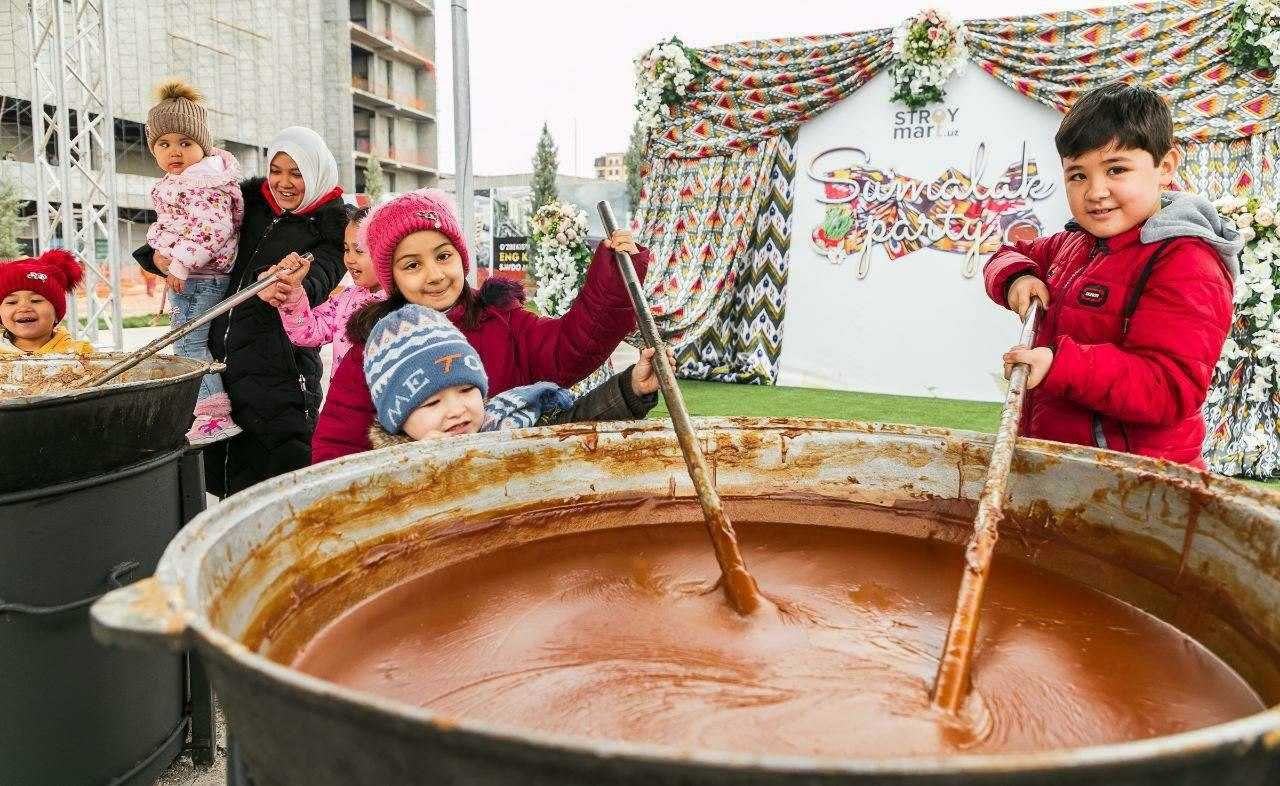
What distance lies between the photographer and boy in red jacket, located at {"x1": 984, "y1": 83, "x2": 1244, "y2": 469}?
4.47ft

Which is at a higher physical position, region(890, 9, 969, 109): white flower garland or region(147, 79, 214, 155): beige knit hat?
region(890, 9, 969, 109): white flower garland

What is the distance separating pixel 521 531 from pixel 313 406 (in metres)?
2.13

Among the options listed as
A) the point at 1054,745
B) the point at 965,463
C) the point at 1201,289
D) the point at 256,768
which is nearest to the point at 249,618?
the point at 256,768

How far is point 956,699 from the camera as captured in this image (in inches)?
29.3

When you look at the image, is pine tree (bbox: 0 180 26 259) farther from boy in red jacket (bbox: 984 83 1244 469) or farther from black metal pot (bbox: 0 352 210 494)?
boy in red jacket (bbox: 984 83 1244 469)

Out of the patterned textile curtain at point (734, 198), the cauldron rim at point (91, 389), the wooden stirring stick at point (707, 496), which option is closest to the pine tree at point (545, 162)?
the patterned textile curtain at point (734, 198)

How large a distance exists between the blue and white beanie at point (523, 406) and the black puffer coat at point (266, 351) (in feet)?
5.05

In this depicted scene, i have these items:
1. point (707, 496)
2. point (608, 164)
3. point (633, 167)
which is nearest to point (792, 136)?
point (707, 496)

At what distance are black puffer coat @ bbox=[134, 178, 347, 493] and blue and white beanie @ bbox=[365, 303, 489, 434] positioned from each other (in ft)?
5.07

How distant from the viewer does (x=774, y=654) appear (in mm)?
867

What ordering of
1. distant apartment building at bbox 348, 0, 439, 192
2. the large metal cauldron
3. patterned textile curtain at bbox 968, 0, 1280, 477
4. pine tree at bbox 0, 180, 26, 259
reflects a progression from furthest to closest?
distant apartment building at bbox 348, 0, 439, 192 → pine tree at bbox 0, 180, 26, 259 → patterned textile curtain at bbox 968, 0, 1280, 477 → the large metal cauldron

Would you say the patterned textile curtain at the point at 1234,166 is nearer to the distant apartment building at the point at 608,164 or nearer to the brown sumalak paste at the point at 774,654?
the brown sumalak paste at the point at 774,654

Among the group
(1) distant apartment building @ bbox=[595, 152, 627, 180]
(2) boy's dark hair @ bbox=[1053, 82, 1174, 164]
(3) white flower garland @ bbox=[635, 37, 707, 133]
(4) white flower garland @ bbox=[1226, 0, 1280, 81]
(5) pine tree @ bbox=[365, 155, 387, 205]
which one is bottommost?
(2) boy's dark hair @ bbox=[1053, 82, 1174, 164]

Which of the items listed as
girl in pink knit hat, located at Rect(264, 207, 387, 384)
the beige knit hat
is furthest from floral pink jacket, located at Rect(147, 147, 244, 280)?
girl in pink knit hat, located at Rect(264, 207, 387, 384)
